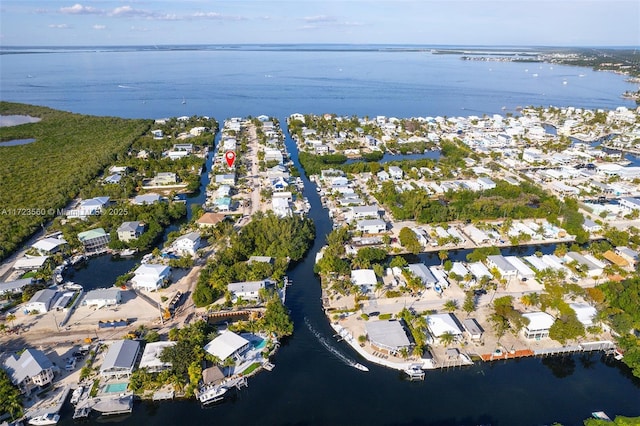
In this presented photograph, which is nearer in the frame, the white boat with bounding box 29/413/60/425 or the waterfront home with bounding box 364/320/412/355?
the white boat with bounding box 29/413/60/425

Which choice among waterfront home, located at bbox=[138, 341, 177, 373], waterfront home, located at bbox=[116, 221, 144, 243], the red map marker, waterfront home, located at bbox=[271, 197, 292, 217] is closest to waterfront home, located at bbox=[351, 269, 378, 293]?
waterfront home, located at bbox=[271, 197, 292, 217]

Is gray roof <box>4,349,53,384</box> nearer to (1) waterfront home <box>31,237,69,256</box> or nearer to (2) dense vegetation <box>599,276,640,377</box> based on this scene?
(1) waterfront home <box>31,237,69,256</box>

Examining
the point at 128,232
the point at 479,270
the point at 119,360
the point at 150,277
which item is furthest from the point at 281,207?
the point at 119,360

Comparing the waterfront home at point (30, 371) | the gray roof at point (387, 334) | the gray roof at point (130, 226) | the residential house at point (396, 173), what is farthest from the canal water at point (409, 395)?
the residential house at point (396, 173)

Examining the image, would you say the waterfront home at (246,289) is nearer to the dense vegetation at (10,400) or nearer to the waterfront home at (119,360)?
the waterfront home at (119,360)

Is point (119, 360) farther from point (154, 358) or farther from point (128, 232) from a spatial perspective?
point (128, 232)
